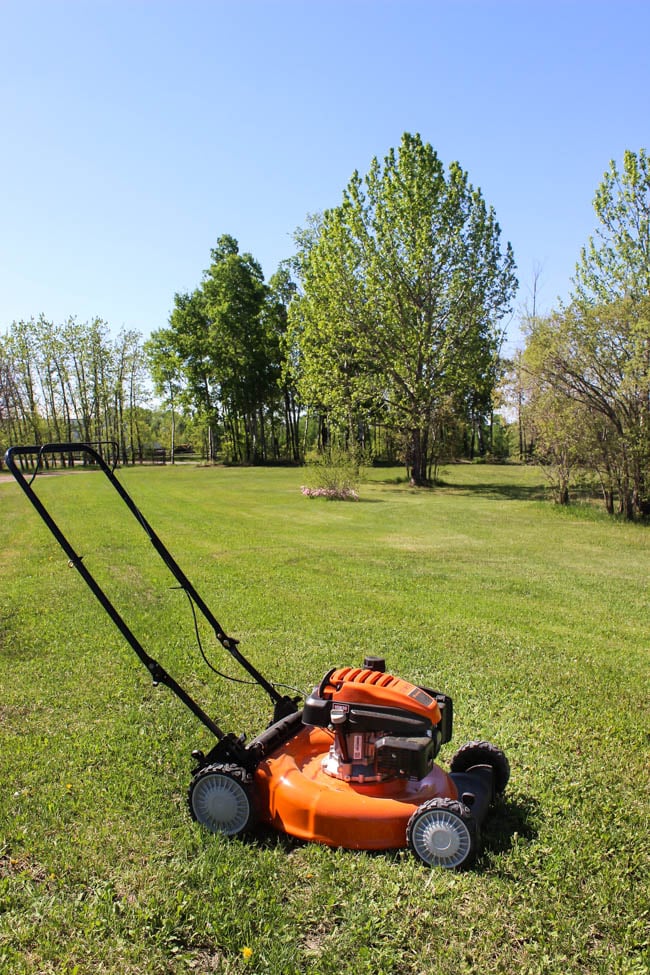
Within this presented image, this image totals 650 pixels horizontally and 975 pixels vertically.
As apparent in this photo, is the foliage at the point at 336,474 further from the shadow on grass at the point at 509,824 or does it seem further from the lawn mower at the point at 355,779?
the lawn mower at the point at 355,779

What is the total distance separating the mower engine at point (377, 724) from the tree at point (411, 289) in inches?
958

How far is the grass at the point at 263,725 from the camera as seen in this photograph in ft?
9.08

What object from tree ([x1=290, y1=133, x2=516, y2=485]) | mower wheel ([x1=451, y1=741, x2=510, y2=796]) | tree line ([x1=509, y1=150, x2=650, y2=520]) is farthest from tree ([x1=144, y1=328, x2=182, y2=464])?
mower wheel ([x1=451, y1=741, x2=510, y2=796])

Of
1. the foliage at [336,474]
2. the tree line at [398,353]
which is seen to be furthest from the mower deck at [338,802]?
the foliage at [336,474]

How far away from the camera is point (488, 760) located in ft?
12.5

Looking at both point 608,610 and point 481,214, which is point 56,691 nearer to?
point 608,610

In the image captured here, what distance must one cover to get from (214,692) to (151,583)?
4.47 m

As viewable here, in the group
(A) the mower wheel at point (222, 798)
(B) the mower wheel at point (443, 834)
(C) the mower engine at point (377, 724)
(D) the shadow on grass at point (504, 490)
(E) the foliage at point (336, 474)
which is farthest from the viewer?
(D) the shadow on grass at point (504, 490)

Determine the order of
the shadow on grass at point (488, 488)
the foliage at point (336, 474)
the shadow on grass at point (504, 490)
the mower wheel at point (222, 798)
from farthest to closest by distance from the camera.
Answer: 1. the shadow on grass at point (488, 488)
2. the shadow on grass at point (504, 490)
3. the foliage at point (336, 474)
4. the mower wheel at point (222, 798)

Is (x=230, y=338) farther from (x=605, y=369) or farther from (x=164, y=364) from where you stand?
(x=605, y=369)

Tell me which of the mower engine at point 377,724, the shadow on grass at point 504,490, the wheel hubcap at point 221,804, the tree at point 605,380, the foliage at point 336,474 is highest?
the tree at point 605,380

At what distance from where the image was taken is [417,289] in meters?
28.6

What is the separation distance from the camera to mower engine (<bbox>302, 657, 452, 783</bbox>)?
321 centimetres

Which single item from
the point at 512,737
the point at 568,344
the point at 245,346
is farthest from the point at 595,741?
the point at 245,346
